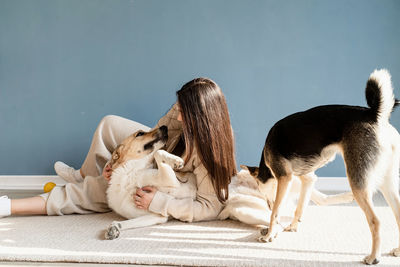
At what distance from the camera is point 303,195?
80.9 inches

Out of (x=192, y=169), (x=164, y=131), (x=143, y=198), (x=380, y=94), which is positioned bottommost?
(x=143, y=198)

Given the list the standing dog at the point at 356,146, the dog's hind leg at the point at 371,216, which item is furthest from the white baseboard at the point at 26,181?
the dog's hind leg at the point at 371,216

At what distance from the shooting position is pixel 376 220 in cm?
154

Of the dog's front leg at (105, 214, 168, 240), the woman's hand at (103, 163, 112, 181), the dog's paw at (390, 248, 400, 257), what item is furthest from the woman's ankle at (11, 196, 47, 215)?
the dog's paw at (390, 248, 400, 257)

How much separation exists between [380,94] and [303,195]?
27.2 inches

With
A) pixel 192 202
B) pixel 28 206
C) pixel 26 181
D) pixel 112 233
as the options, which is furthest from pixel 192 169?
pixel 26 181

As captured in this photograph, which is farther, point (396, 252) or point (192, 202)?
point (192, 202)

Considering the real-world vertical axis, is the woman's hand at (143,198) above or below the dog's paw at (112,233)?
above

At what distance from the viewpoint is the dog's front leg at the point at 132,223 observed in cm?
196

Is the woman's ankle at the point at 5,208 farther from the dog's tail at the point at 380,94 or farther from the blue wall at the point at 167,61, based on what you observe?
the dog's tail at the point at 380,94

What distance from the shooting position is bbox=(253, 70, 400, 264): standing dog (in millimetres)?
1555

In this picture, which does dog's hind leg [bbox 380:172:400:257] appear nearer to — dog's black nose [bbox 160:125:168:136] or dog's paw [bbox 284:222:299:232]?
dog's paw [bbox 284:222:299:232]

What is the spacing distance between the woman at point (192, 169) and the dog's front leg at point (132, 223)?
42mm

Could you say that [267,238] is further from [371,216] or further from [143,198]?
[143,198]
